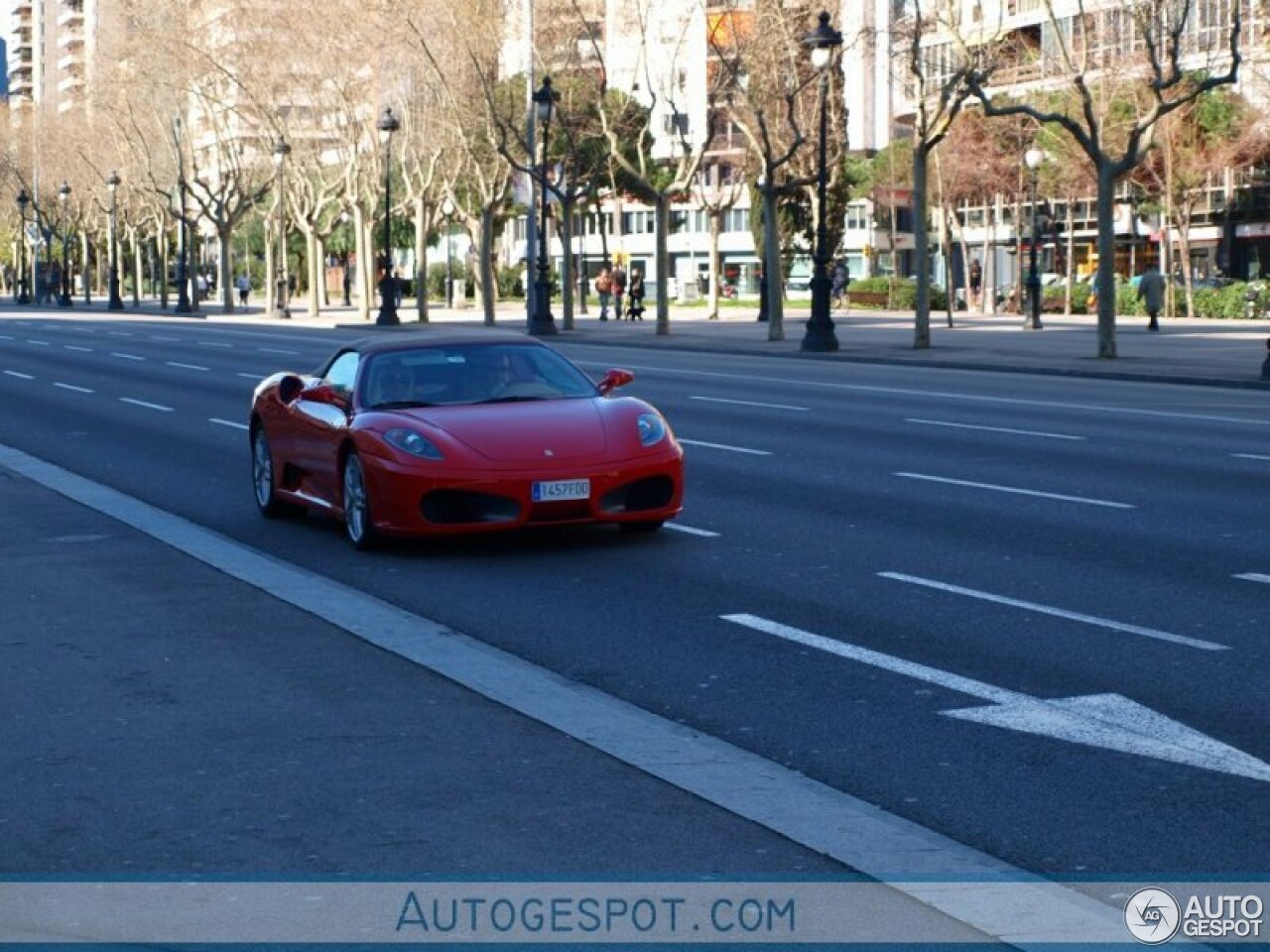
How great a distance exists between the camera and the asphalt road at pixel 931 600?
6.93m

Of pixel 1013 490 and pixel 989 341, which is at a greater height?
pixel 989 341

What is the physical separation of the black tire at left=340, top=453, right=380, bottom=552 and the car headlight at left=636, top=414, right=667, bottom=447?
1.75m

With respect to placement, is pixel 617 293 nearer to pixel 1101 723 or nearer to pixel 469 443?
pixel 469 443

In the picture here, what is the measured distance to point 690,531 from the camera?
13.8 metres

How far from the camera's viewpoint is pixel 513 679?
8742mm

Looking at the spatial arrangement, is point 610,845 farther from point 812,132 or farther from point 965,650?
point 812,132

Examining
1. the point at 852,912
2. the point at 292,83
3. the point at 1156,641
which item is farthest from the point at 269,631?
the point at 292,83

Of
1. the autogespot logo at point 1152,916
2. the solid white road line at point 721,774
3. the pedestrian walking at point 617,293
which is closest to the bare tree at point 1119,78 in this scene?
the pedestrian walking at point 617,293

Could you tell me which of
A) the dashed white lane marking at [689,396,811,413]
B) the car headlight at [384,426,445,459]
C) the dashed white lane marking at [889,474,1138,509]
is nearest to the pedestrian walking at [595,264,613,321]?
the dashed white lane marking at [689,396,811,413]

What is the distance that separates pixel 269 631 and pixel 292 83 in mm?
67202

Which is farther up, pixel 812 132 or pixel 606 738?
pixel 812 132

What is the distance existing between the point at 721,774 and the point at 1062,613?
3660 mm

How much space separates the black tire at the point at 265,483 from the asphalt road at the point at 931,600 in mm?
191

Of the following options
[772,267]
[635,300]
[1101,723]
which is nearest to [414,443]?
[1101,723]
